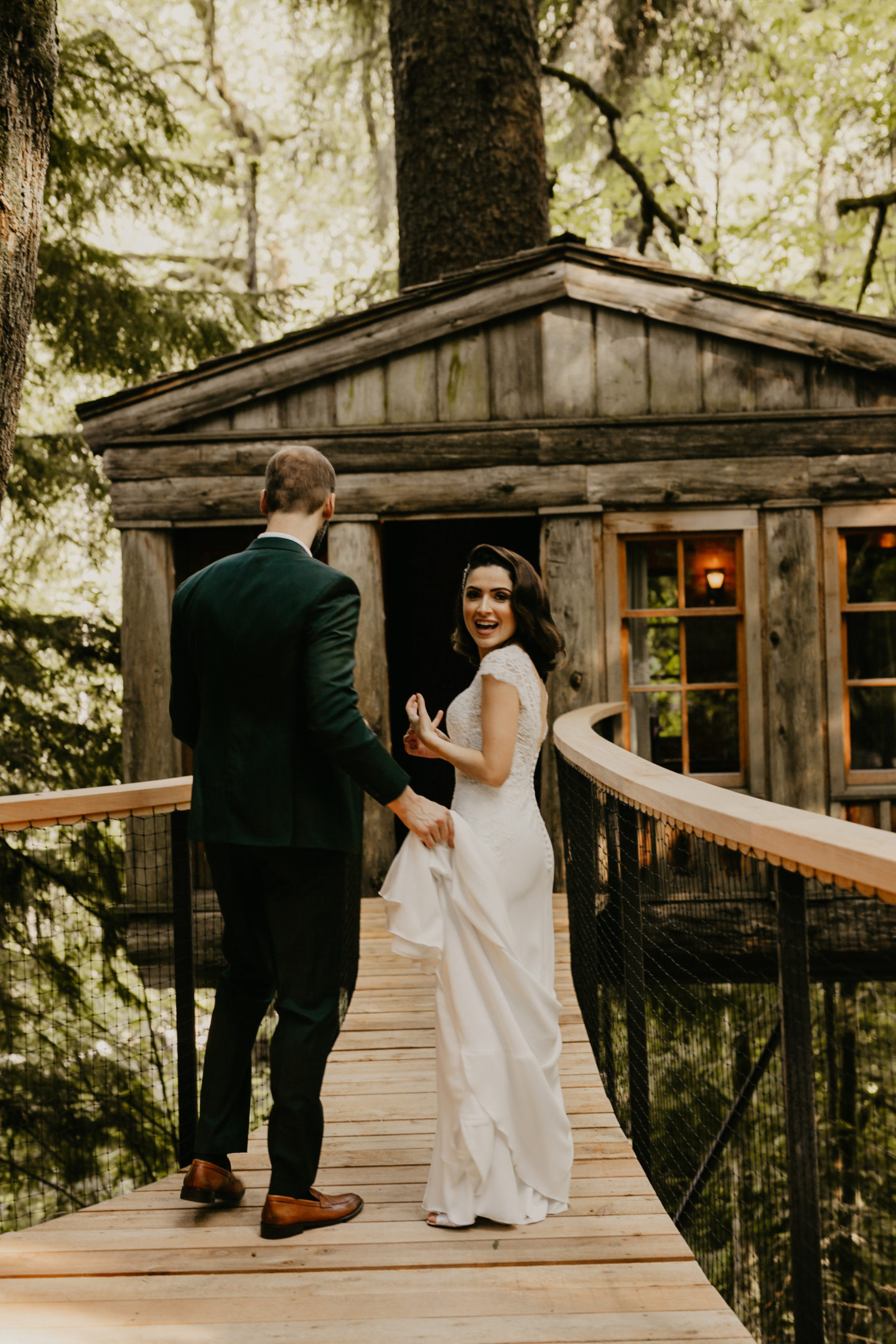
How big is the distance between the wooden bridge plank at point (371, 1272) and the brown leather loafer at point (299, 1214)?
3 cm

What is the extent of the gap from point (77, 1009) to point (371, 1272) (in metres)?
8.57

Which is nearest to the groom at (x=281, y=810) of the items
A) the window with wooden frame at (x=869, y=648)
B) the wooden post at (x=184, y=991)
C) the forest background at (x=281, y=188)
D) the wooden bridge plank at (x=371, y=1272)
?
the wooden bridge plank at (x=371, y=1272)

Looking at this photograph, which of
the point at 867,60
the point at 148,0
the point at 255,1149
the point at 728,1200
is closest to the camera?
the point at 255,1149

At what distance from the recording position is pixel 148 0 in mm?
18297

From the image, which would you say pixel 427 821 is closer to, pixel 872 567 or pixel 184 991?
pixel 184 991

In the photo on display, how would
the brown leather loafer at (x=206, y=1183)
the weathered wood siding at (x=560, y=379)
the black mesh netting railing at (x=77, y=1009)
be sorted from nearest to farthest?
the brown leather loafer at (x=206, y=1183) < the weathered wood siding at (x=560, y=379) < the black mesh netting railing at (x=77, y=1009)

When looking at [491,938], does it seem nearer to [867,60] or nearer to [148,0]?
[867,60]

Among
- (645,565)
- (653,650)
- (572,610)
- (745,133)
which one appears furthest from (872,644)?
(745,133)

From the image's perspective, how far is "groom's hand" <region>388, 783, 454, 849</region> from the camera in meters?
2.94

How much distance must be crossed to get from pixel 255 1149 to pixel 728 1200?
27.8 ft

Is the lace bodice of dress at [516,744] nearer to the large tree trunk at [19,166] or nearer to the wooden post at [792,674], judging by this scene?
the large tree trunk at [19,166]

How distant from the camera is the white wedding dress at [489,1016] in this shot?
110 inches

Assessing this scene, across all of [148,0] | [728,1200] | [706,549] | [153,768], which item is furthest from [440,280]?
[148,0]

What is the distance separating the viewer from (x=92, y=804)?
3.24 metres
